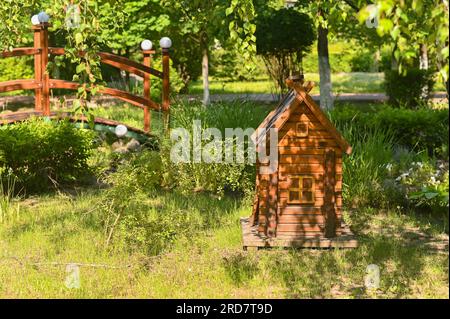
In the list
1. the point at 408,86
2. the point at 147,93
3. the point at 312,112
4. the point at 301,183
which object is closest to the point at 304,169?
the point at 301,183

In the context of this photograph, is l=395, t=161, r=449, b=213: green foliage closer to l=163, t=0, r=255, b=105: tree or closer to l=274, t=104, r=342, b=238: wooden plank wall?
l=274, t=104, r=342, b=238: wooden plank wall

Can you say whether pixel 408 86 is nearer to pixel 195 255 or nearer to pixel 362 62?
pixel 195 255

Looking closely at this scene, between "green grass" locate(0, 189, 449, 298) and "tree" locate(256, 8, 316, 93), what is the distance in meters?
8.25

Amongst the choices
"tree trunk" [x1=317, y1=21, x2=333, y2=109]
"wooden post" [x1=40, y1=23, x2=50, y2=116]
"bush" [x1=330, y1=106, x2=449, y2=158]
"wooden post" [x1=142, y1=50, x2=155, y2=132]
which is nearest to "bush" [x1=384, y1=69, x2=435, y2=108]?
"tree trunk" [x1=317, y1=21, x2=333, y2=109]

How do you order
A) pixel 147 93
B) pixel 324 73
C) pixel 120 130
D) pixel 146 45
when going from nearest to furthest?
pixel 120 130
pixel 147 93
pixel 146 45
pixel 324 73

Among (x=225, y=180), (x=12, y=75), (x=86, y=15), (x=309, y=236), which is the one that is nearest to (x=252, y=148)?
(x=225, y=180)

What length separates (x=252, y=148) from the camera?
9.20 metres

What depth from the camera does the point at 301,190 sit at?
289 inches

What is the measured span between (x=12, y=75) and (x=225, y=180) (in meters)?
13.4

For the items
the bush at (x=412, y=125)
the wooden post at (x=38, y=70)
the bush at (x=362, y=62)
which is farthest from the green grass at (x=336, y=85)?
the wooden post at (x=38, y=70)

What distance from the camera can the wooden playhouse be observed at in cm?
715

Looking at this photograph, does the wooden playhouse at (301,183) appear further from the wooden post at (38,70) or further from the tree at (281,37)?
the tree at (281,37)

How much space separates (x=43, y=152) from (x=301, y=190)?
380 cm

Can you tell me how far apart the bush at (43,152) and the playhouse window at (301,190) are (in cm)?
340
